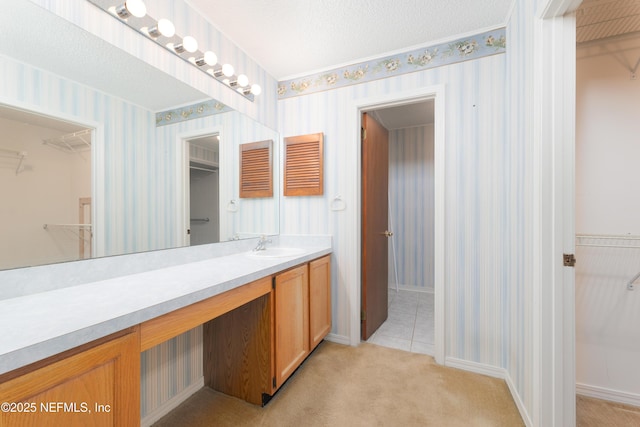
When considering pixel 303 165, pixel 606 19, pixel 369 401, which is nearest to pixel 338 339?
pixel 369 401

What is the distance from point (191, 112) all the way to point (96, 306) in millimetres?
1173

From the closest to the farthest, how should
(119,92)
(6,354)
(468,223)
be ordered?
(6,354) → (119,92) → (468,223)

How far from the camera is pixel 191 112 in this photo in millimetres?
1529

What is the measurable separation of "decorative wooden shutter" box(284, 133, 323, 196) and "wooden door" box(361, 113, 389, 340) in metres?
0.39

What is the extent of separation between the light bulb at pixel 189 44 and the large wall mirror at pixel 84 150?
205 millimetres

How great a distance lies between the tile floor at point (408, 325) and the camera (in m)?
2.15

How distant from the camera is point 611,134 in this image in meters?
1.50

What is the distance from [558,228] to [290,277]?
53.0 inches

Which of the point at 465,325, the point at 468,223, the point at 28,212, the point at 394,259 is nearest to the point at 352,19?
the point at 468,223

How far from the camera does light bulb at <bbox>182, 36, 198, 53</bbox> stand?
1439mm

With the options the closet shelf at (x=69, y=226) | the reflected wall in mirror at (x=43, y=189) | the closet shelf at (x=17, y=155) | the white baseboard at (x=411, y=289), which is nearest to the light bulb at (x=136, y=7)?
the reflected wall in mirror at (x=43, y=189)

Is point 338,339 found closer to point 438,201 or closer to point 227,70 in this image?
point 438,201

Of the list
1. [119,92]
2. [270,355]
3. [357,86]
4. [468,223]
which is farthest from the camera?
[357,86]

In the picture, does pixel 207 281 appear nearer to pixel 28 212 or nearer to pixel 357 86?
pixel 28 212
